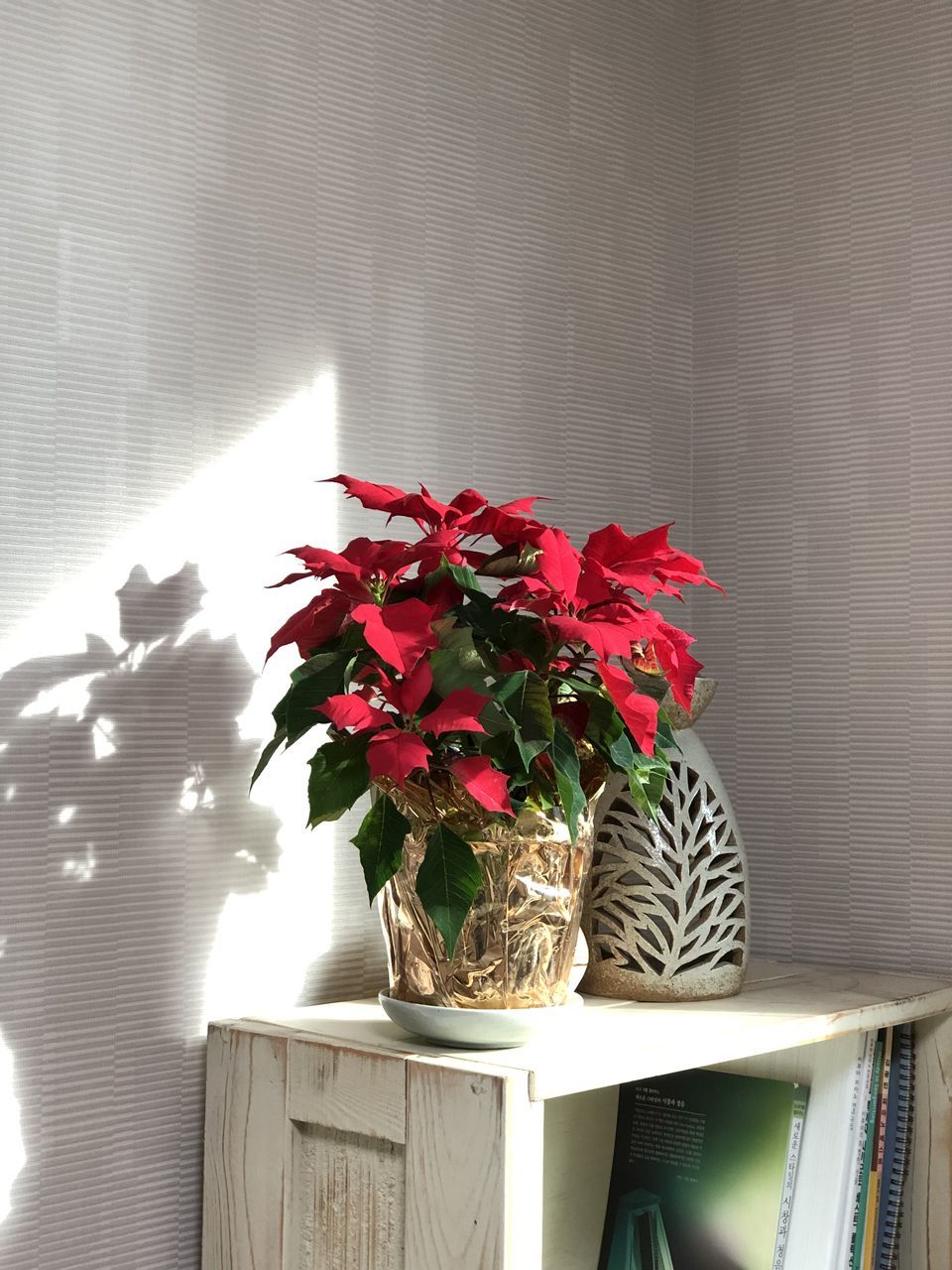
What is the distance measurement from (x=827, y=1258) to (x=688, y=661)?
0.58 m

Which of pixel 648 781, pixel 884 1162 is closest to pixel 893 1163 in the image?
pixel 884 1162

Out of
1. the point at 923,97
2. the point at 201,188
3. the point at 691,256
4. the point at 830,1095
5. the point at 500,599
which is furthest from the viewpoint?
the point at 691,256

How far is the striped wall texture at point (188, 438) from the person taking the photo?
0.99m

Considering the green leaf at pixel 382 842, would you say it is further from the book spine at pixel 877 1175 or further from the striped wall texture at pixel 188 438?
the book spine at pixel 877 1175

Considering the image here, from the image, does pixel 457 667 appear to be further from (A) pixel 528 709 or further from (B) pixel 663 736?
(B) pixel 663 736

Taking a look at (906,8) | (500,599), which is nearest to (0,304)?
(500,599)

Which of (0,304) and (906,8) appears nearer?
(0,304)

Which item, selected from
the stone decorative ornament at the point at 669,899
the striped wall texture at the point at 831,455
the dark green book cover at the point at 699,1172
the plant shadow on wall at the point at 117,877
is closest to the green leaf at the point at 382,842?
the plant shadow on wall at the point at 117,877

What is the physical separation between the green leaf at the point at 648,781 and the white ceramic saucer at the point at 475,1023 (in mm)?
153

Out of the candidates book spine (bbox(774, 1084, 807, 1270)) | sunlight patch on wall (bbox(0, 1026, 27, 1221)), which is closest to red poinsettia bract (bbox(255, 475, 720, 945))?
sunlight patch on wall (bbox(0, 1026, 27, 1221))

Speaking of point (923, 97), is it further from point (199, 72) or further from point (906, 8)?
point (199, 72)

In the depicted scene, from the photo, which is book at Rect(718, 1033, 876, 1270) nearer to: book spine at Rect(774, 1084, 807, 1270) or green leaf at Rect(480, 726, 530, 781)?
book spine at Rect(774, 1084, 807, 1270)

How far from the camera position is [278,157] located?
1.17m

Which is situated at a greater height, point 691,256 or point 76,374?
Result: point 691,256
